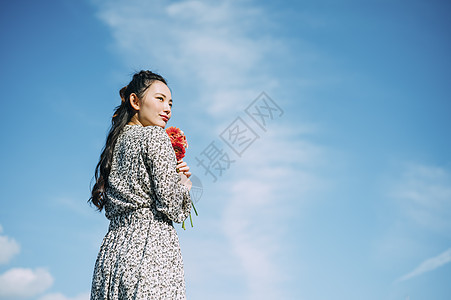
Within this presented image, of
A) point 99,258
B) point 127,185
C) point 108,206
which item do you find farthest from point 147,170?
point 99,258

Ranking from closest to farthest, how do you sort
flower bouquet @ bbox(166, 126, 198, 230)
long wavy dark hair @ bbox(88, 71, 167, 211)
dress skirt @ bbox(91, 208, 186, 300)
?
dress skirt @ bbox(91, 208, 186, 300)
long wavy dark hair @ bbox(88, 71, 167, 211)
flower bouquet @ bbox(166, 126, 198, 230)

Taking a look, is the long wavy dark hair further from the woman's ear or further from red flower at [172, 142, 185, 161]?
red flower at [172, 142, 185, 161]

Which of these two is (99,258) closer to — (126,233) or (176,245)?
(126,233)

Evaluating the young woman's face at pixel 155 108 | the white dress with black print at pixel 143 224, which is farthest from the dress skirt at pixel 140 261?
the young woman's face at pixel 155 108

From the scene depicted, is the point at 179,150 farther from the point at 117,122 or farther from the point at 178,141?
the point at 117,122

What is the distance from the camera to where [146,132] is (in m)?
3.43

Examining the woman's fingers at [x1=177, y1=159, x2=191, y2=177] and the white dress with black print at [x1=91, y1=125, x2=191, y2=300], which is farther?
the woman's fingers at [x1=177, y1=159, x2=191, y2=177]

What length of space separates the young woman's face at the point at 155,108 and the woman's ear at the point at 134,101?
0.03 meters

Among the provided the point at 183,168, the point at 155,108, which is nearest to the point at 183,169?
the point at 183,168

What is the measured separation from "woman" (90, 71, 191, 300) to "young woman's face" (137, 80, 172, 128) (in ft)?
0.56

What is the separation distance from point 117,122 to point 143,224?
2.99 ft

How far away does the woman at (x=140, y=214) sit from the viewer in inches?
124

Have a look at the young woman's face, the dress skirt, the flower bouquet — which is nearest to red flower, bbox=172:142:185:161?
the flower bouquet

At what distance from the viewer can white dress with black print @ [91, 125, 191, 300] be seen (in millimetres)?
3135
